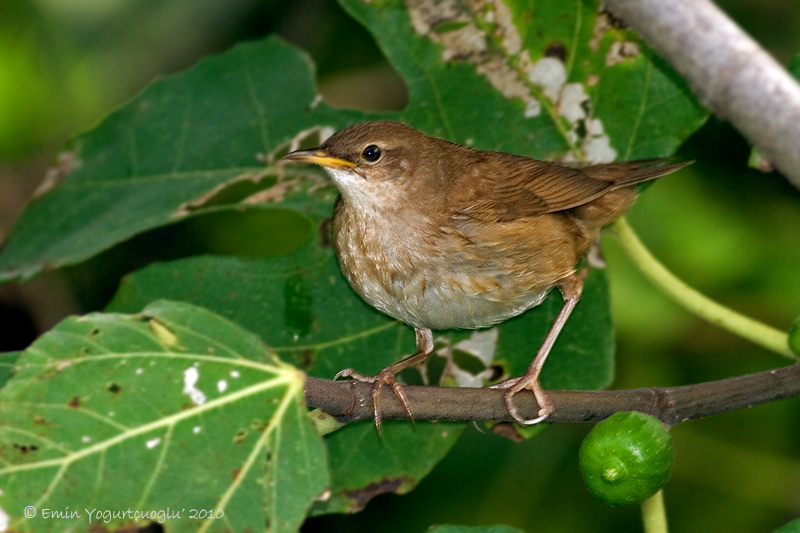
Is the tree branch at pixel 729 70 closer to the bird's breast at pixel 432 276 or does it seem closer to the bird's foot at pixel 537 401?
the bird's foot at pixel 537 401

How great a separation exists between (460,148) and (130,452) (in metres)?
2.01

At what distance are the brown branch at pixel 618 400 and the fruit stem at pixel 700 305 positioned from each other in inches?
13.8

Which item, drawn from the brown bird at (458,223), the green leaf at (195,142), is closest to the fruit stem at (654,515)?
the brown bird at (458,223)

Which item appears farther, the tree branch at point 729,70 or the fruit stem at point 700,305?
the fruit stem at point 700,305

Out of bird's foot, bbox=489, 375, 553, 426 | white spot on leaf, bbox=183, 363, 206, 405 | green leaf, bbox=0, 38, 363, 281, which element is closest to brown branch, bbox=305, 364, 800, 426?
bird's foot, bbox=489, 375, 553, 426

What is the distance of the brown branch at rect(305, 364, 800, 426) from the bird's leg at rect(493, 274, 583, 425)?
0.16 meters

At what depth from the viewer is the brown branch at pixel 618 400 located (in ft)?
8.68

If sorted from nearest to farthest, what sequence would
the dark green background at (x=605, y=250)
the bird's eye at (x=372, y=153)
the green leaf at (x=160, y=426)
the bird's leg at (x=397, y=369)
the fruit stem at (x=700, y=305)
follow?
the green leaf at (x=160, y=426) < the bird's leg at (x=397, y=369) < the fruit stem at (x=700, y=305) < the bird's eye at (x=372, y=153) < the dark green background at (x=605, y=250)

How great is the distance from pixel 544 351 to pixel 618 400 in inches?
34.5

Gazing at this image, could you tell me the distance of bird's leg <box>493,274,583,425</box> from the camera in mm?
2947

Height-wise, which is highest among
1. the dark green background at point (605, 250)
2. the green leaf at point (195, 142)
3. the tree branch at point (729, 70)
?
the tree branch at point (729, 70)

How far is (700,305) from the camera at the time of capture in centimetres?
335

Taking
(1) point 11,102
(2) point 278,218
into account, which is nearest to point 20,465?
(2) point 278,218

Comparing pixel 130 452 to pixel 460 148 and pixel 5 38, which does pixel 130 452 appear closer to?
pixel 460 148
